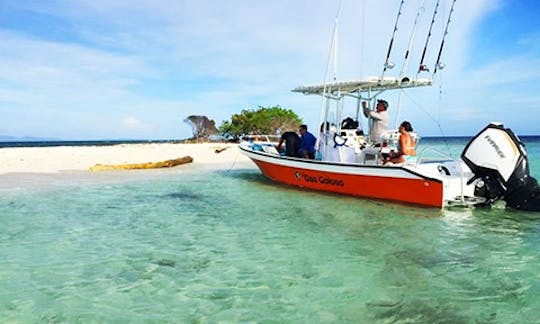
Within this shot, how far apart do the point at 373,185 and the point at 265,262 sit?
5.38 metres

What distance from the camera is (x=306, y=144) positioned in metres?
13.2

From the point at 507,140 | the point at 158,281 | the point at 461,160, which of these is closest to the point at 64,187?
the point at 158,281

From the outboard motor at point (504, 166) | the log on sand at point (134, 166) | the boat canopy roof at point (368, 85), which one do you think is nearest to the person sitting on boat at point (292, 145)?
the boat canopy roof at point (368, 85)

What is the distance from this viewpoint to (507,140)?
27.9 feet

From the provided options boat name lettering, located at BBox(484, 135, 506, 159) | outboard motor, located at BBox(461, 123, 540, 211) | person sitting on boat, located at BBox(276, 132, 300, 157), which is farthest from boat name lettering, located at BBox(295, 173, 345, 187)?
boat name lettering, located at BBox(484, 135, 506, 159)

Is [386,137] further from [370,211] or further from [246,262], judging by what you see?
[246,262]

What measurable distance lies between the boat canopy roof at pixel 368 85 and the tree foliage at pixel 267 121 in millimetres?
29740

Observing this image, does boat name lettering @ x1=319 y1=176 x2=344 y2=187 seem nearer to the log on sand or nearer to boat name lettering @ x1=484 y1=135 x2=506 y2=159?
boat name lettering @ x1=484 y1=135 x2=506 y2=159

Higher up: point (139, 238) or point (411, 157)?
point (411, 157)

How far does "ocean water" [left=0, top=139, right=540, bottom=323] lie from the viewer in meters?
4.17

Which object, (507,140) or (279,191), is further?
(279,191)

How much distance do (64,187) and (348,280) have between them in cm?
1077

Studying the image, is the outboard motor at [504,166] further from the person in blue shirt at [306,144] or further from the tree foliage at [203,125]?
the tree foliage at [203,125]

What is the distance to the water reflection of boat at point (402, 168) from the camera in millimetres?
8562
